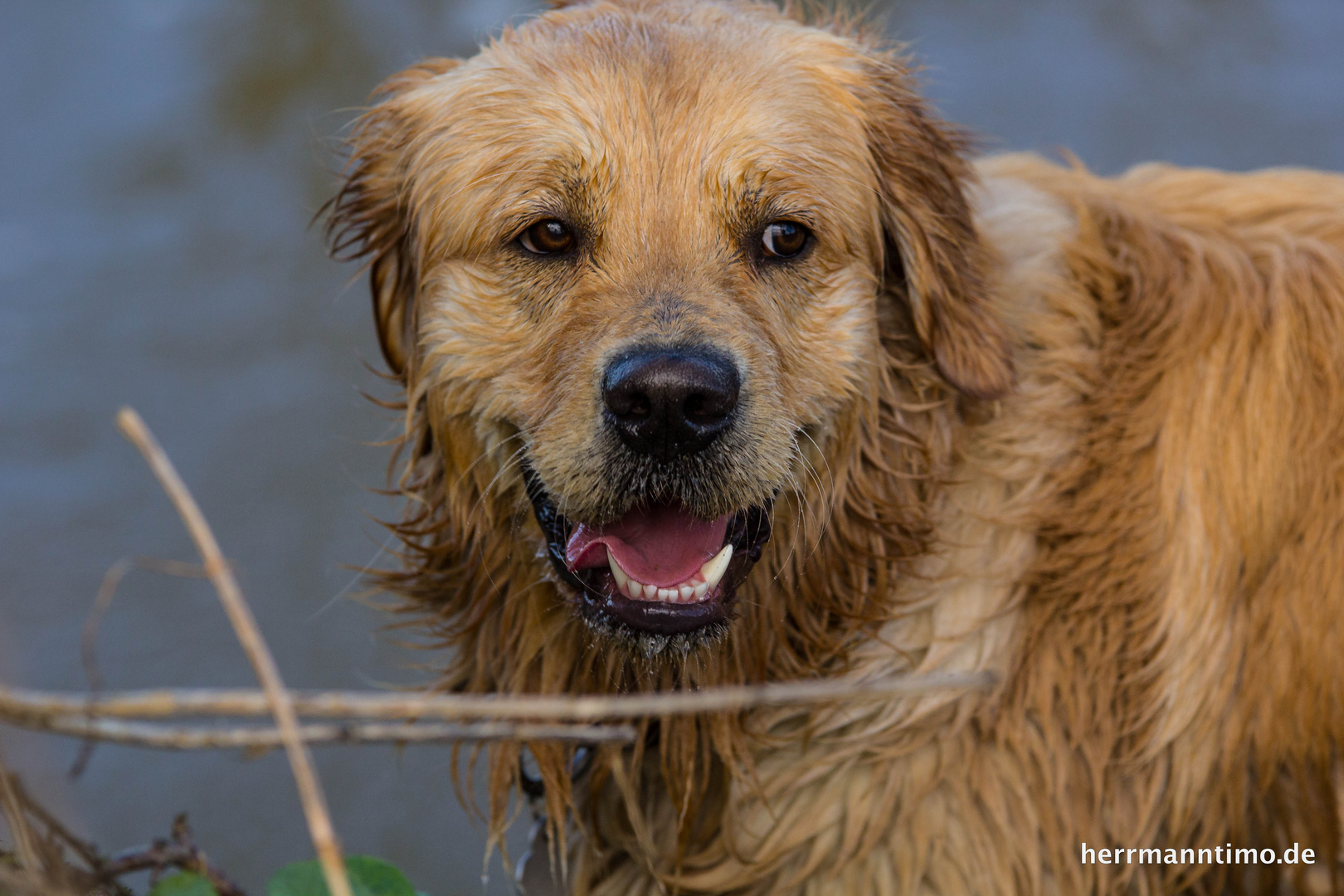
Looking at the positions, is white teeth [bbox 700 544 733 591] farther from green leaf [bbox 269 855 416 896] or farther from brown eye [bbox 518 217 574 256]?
green leaf [bbox 269 855 416 896]

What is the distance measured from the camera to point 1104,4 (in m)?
7.78

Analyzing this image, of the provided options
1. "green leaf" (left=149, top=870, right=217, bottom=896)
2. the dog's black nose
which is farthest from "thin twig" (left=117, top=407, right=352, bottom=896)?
the dog's black nose

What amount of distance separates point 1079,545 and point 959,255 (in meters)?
0.73

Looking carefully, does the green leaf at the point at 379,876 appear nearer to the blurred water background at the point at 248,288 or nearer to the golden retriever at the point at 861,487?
the golden retriever at the point at 861,487

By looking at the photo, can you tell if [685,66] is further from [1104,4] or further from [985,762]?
[1104,4]

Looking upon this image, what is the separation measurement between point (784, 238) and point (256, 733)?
1.73 meters

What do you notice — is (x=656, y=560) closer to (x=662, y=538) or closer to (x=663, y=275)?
(x=662, y=538)

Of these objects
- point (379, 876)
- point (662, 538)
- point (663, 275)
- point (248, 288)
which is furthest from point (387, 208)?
point (248, 288)

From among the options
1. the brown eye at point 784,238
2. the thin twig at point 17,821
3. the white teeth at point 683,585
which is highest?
the brown eye at point 784,238

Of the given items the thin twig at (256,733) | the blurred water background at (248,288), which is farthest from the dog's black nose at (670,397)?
the blurred water background at (248,288)

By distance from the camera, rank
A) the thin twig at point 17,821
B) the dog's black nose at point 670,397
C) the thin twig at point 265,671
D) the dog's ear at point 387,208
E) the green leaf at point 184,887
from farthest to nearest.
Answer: the dog's ear at point 387,208, the dog's black nose at point 670,397, the green leaf at point 184,887, the thin twig at point 17,821, the thin twig at point 265,671

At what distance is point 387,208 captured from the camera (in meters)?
2.96

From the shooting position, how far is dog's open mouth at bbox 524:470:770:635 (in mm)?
2500

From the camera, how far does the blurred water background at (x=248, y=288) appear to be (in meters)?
4.39
